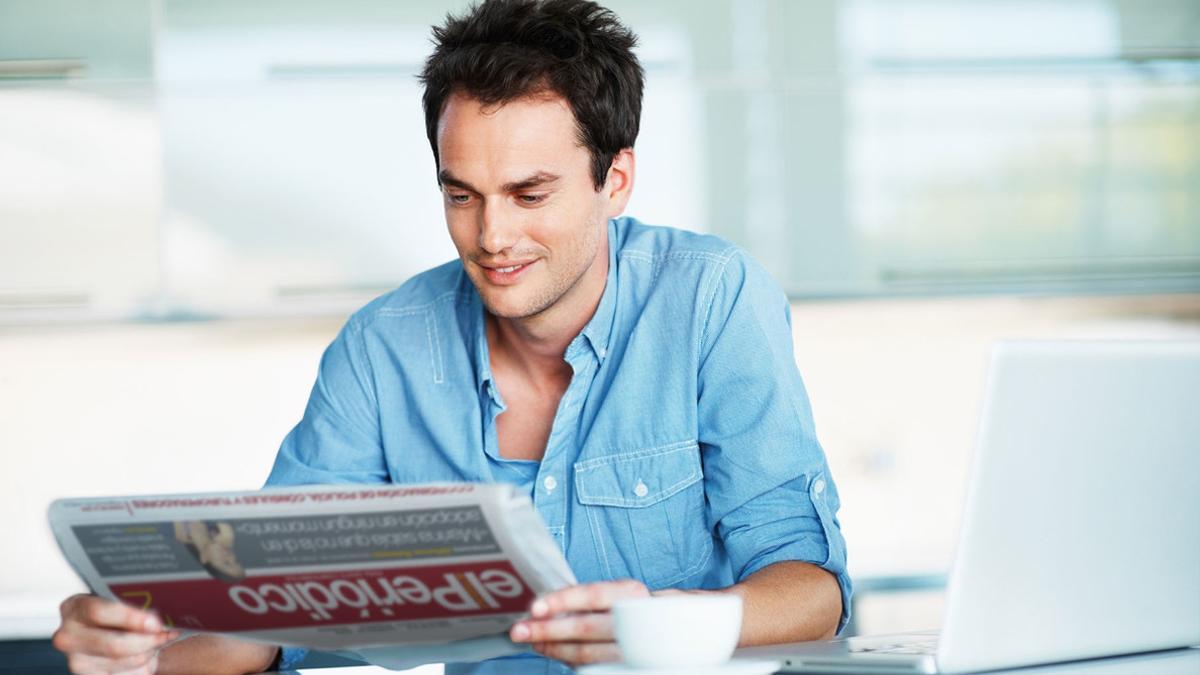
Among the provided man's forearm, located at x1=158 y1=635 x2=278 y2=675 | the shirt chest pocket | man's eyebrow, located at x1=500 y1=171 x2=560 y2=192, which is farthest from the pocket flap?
man's forearm, located at x1=158 y1=635 x2=278 y2=675

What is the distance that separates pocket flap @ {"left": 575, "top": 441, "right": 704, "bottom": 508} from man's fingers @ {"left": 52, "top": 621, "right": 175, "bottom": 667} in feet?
1.97

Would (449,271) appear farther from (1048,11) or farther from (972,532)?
(1048,11)

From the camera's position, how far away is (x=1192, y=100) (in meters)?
4.46

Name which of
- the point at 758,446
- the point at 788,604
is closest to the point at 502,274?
the point at 758,446

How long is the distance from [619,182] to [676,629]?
102 cm

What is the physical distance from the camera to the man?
169 cm

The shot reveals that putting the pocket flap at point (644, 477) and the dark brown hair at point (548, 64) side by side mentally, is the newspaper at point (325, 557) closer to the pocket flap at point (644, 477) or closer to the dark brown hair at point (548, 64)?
the pocket flap at point (644, 477)

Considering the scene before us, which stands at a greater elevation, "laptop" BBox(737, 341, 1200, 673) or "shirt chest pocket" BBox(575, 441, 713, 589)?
"laptop" BBox(737, 341, 1200, 673)

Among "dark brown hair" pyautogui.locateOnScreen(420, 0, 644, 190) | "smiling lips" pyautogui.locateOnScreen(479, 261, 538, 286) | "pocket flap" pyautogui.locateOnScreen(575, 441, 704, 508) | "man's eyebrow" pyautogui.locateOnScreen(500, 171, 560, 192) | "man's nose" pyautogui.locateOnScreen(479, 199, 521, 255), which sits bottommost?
"pocket flap" pyautogui.locateOnScreen(575, 441, 704, 508)

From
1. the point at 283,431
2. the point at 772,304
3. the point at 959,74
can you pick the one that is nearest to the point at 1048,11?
the point at 959,74

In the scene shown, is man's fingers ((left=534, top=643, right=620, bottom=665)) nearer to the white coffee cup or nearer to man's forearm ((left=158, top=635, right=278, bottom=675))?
the white coffee cup

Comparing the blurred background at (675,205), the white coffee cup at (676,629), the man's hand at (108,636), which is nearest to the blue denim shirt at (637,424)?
the man's hand at (108,636)

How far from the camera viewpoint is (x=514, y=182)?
171cm

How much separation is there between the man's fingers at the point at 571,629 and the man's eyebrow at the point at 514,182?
2.19 ft
